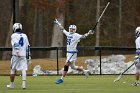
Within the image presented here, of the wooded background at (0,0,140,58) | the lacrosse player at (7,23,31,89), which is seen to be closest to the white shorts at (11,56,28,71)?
the lacrosse player at (7,23,31,89)

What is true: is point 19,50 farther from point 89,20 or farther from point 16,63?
point 89,20

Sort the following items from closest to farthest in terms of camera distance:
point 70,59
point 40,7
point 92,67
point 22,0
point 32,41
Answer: point 70,59, point 92,67, point 40,7, point 22,0, point 32,41

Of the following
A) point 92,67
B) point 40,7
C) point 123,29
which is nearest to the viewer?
point 92,67

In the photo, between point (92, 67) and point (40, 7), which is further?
point (40, 7)

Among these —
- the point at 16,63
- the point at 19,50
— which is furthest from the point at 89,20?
the point at 19,50

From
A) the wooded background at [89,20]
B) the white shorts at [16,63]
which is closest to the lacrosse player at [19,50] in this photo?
the white shorts at [16,63]

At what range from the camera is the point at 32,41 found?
73.8 m

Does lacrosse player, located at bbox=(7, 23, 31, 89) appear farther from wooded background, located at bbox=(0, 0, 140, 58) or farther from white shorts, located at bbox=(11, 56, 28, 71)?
wooded background, located at bbox=(0, 0, 140, 58)

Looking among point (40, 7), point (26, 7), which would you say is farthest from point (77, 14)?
point (40, 7)

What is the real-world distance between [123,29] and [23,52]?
47.0m

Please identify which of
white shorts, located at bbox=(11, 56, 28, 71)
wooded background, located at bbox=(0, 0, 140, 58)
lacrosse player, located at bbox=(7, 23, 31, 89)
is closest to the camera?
lacrosse player, located at bbox=(7, 23, 31, 89)

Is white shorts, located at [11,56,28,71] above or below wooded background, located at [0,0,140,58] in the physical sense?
below

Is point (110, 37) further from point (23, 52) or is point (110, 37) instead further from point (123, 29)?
point (23, 52)

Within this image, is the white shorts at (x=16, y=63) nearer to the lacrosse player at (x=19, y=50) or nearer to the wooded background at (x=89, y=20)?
the lacrosse player at (x=19, y=50)
